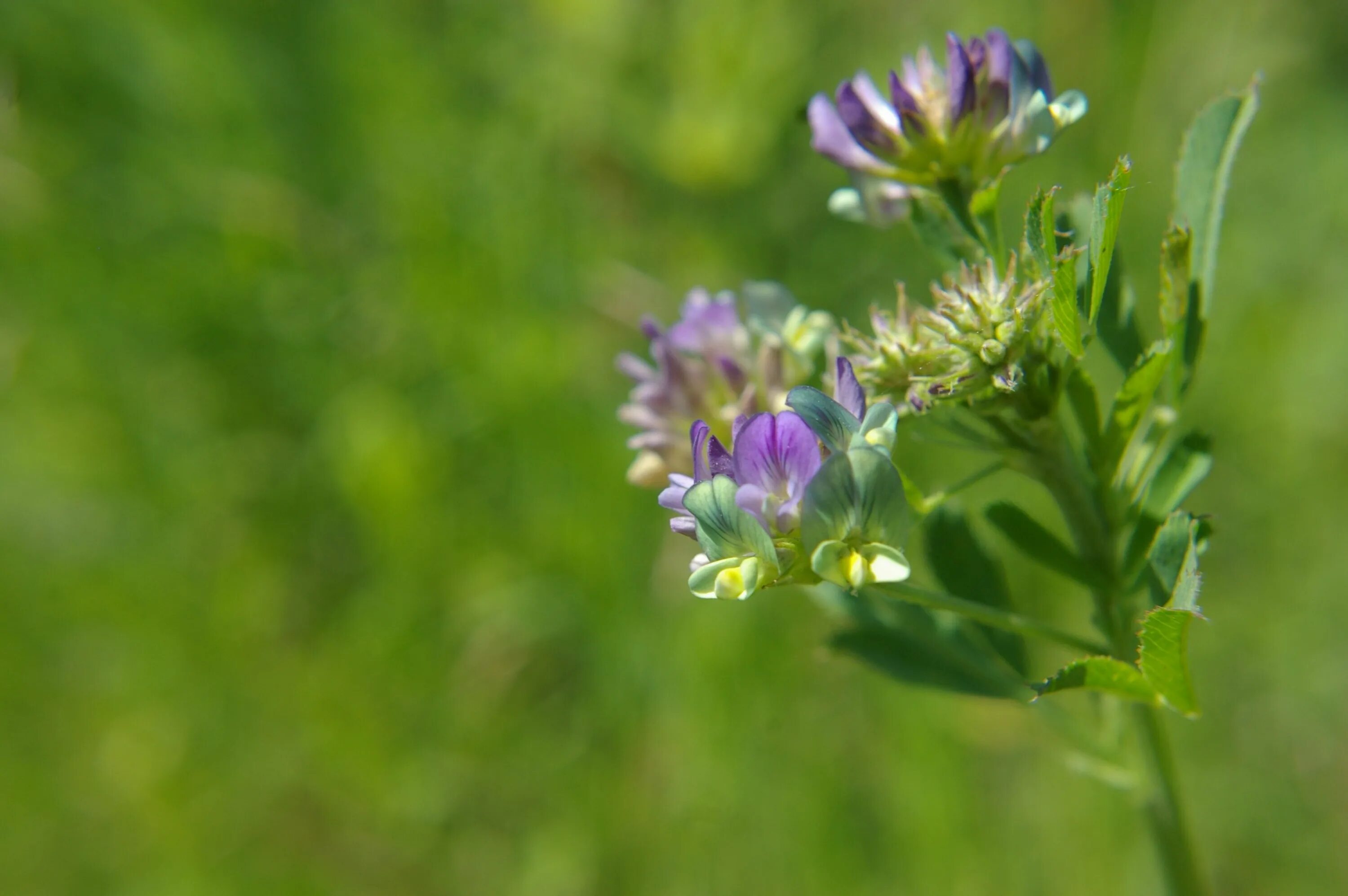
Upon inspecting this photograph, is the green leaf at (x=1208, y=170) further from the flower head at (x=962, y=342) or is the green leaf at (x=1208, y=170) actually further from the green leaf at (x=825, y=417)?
the green leaf at (x=825, y=417)

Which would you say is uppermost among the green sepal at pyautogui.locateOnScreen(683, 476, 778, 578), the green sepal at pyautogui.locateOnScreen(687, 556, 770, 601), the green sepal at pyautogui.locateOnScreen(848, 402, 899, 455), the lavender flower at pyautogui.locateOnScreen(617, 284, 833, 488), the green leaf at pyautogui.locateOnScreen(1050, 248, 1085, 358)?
the lavender flower at pyautogui.locateOnScreen(617, 284, 833, 488)

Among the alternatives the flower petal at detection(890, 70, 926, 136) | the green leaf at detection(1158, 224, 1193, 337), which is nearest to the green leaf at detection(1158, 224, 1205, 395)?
the green leaf at detection(1158, 224, 1193, 337)

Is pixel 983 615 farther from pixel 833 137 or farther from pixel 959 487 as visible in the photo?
pixel 833 137

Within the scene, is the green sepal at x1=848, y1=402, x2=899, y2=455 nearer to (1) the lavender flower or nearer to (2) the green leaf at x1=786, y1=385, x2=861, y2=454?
(2) the green leaf at x1=786, y1=385, x2=861, y2=454

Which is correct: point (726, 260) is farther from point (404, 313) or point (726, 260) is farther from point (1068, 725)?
point (1068, 725)

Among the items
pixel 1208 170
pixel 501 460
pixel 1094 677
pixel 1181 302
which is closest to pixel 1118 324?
pixel 1181 302
